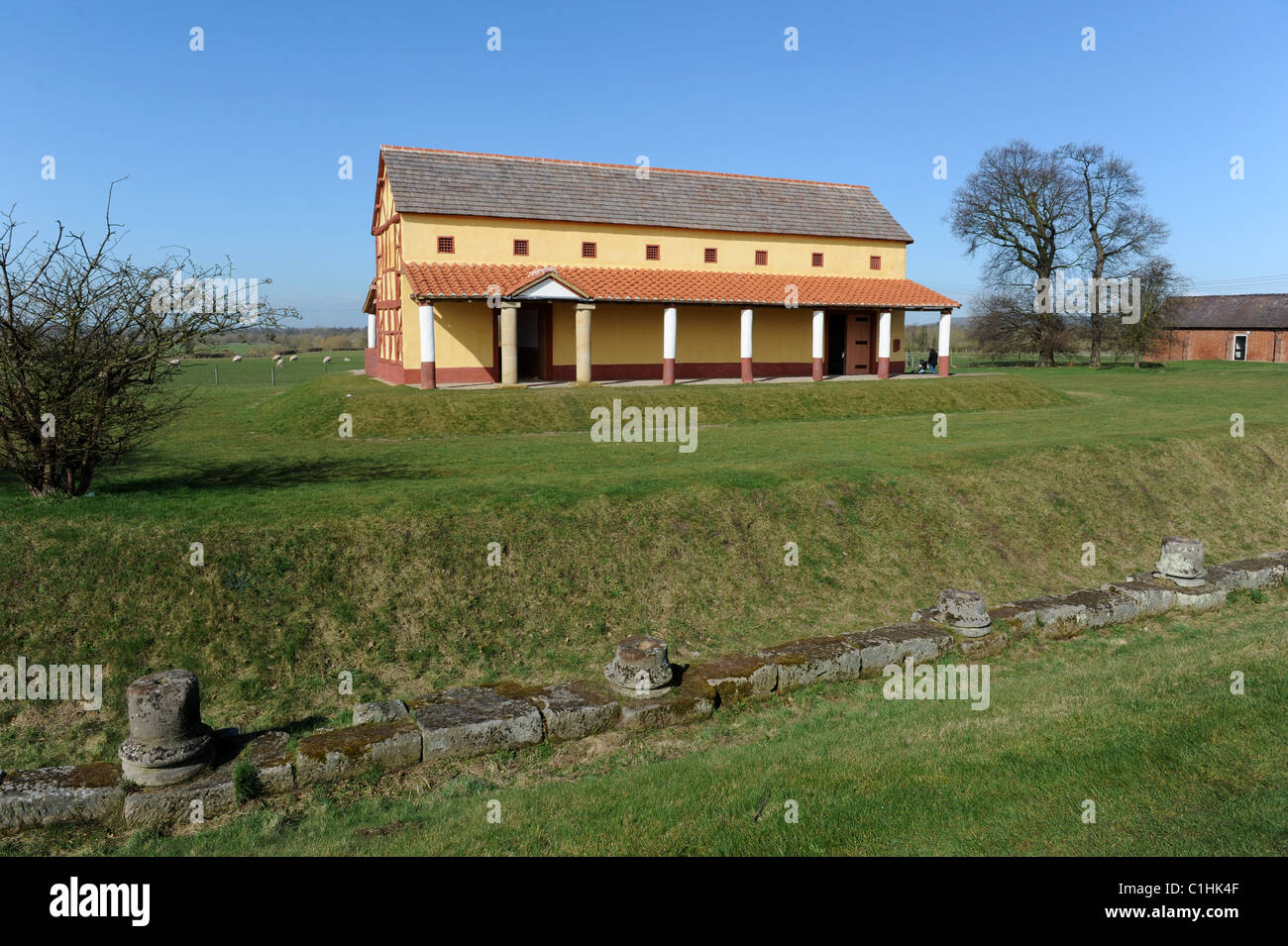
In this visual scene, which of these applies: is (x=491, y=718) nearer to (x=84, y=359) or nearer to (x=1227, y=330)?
(x=84, y=359)

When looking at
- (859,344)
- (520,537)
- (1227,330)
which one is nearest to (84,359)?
(520,537)

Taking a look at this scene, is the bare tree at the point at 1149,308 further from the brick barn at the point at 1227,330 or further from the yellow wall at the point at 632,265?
the yellow wall at the point at 632,265

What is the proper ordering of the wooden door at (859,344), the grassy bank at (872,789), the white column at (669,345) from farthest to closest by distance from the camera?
the wooden door at (859,344) < the white column at (669,345) < the grassy bank at (872,789)

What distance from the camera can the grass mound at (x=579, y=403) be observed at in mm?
22031

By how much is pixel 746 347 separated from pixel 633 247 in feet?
19.5

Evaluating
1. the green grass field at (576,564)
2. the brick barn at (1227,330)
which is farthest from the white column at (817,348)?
the brick barn at (1227,330)

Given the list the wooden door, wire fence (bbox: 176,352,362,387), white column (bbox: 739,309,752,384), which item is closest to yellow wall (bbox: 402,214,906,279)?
the wooden door

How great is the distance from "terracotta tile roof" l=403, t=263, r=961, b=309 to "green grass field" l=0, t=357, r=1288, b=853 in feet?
22.4

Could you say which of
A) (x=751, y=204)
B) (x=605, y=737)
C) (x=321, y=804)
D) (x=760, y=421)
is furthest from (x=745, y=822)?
(x=751, y=204)

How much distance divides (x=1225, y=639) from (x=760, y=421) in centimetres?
1566

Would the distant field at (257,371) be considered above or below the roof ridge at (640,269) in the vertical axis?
below

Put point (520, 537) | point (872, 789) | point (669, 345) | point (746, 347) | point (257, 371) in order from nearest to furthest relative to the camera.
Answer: point (872, 789), point (520, 537), point (669, 345), point (746, 347), point (257, 371)

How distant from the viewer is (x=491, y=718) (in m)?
7.61

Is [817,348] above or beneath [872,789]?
above
